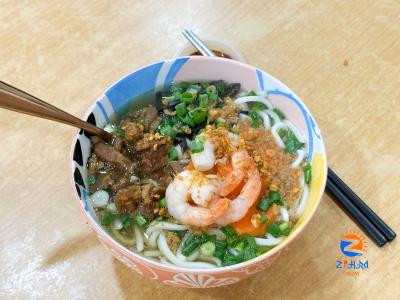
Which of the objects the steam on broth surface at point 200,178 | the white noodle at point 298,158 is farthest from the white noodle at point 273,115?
the white noodle at point 298,158

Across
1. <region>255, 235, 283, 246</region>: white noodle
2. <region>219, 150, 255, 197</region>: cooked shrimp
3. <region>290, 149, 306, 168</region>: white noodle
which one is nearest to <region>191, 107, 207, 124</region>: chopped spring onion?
<region>219, 150, 255, 197</region>: cooked shrimp

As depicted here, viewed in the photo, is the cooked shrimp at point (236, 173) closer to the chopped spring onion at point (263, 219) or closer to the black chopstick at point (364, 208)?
the chopped spring onion at point (263, 219)

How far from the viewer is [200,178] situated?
1.21m

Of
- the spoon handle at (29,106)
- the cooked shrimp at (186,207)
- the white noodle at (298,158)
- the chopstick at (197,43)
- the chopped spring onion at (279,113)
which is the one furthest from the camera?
the chopstick at (197,43)

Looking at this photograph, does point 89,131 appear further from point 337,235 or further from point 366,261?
point 366,261

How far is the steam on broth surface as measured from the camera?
4.01 ft

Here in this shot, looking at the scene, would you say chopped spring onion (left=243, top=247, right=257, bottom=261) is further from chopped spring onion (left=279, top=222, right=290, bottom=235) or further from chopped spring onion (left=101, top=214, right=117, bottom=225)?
chopped spring onion (left=101, top=214, right=117, bottom=225)

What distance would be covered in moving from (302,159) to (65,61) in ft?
3.62

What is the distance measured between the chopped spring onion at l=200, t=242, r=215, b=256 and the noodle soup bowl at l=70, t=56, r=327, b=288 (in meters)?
0.10

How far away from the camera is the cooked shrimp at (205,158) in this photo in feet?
4.22

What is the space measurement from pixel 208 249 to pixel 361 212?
1.95ft

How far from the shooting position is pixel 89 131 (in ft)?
4.36

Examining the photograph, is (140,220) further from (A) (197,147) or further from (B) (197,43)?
(B) (197,43)

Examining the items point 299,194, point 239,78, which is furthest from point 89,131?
point 299,194
